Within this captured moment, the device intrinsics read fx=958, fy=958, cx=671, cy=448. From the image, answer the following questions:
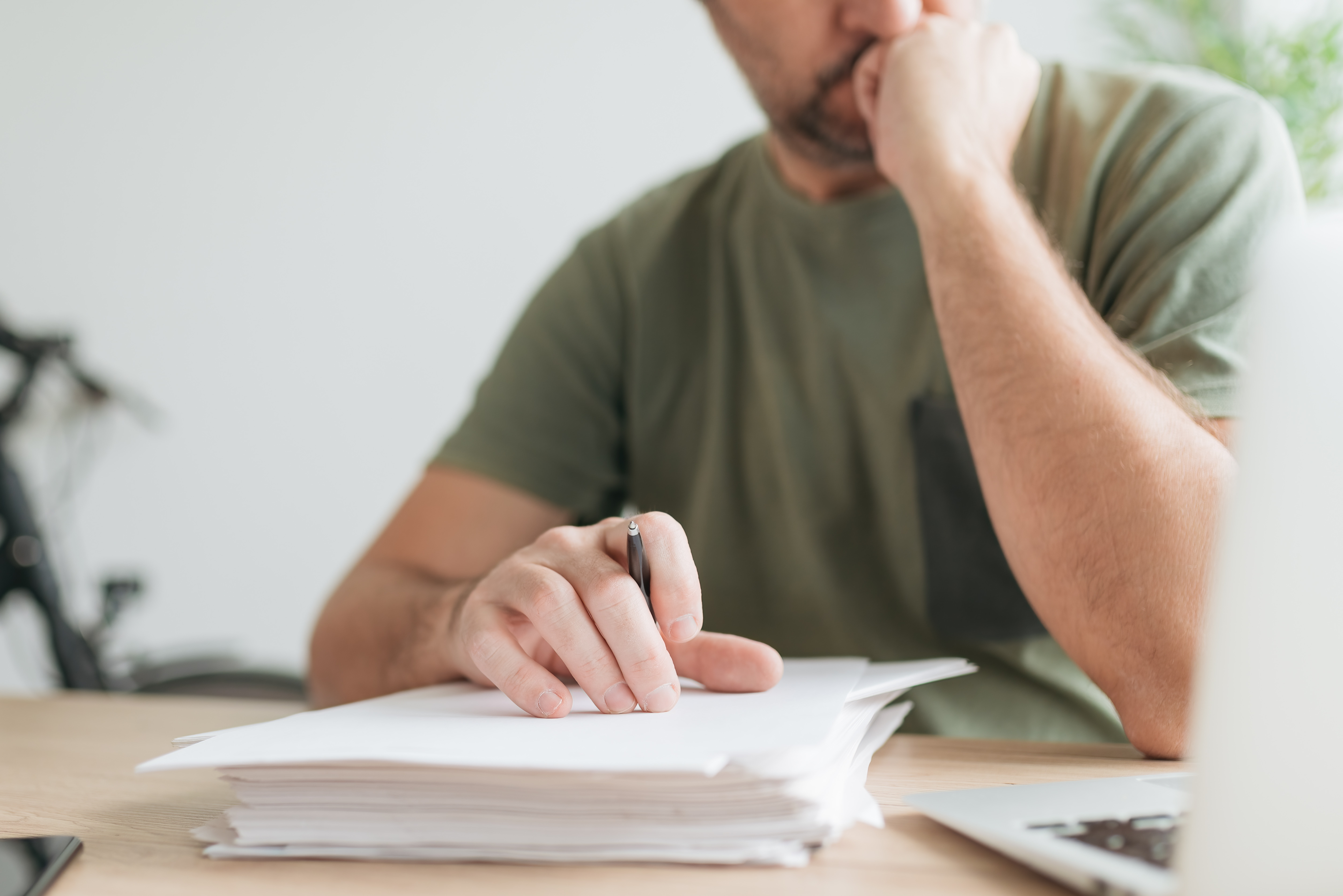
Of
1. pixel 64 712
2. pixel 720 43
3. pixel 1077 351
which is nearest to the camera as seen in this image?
pixel 1077 351

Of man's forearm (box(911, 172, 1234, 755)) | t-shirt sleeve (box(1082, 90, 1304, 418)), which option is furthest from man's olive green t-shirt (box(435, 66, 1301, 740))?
man's forearm (box(911, 172, 1234, 755))

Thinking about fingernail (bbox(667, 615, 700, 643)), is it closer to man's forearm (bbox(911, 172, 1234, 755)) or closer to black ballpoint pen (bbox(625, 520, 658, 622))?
black ballpoint pen (bbox(625, 520, 658, 622))

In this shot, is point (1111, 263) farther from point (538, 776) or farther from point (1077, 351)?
point (538, 776)

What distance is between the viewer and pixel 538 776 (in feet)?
1.24

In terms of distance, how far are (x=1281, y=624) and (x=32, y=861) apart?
1.51ft

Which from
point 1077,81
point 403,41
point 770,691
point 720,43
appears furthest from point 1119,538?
point 403,41

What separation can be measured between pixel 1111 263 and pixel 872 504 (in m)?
0.31

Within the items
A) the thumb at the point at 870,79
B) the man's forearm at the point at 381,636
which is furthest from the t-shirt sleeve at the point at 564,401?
the thumb at the point at 870,79

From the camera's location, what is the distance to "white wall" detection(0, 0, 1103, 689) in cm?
233

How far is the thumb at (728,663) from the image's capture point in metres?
0.54

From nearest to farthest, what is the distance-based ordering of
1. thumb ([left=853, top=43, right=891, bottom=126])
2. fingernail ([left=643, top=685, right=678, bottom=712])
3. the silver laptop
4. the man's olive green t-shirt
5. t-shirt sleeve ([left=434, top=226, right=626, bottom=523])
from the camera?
the silver laptop < fingernail ([left=643, top=685, right=678, bottom=712]) < the man's olive green t-shirt < thumb ([left=853, top=43, right=891, bottom=126]) < t-shirt sleeve ([left=434, top=226, right=626, bottom=523])

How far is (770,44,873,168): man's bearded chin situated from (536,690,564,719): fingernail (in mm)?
712

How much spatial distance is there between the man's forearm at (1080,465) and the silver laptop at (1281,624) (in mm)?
349

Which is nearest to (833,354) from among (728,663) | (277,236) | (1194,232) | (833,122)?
(833,122)
